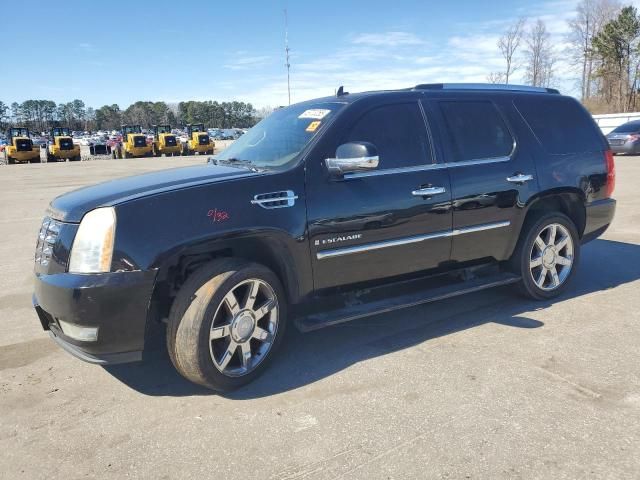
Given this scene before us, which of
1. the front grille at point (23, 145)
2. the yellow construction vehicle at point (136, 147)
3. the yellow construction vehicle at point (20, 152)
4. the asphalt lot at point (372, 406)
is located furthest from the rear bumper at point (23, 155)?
the asphalt lot at point (372, 406)

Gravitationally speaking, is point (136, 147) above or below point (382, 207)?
above

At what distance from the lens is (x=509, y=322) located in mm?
4273

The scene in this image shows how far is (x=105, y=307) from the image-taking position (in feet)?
9.44

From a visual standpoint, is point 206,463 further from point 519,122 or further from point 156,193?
point 519,122

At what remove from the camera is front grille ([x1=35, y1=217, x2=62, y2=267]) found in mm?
3125

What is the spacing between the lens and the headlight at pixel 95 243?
2.89 m

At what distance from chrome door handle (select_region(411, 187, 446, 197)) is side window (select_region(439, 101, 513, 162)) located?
0.32 metres

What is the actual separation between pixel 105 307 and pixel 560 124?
427 cm

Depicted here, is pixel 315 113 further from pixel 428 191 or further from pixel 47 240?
pixel 47 240

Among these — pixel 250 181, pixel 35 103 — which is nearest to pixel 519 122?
pixel 250 181

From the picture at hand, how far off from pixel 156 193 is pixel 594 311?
378 cm

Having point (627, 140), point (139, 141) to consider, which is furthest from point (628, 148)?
point (139, 141)

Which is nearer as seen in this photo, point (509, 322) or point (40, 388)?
point (40, 388)

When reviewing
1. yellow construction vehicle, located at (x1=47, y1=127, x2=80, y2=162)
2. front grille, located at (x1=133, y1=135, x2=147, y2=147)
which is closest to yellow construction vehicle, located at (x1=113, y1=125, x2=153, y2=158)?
front grille, located at (x1=133, y1=135, x2=147, y2=147)
